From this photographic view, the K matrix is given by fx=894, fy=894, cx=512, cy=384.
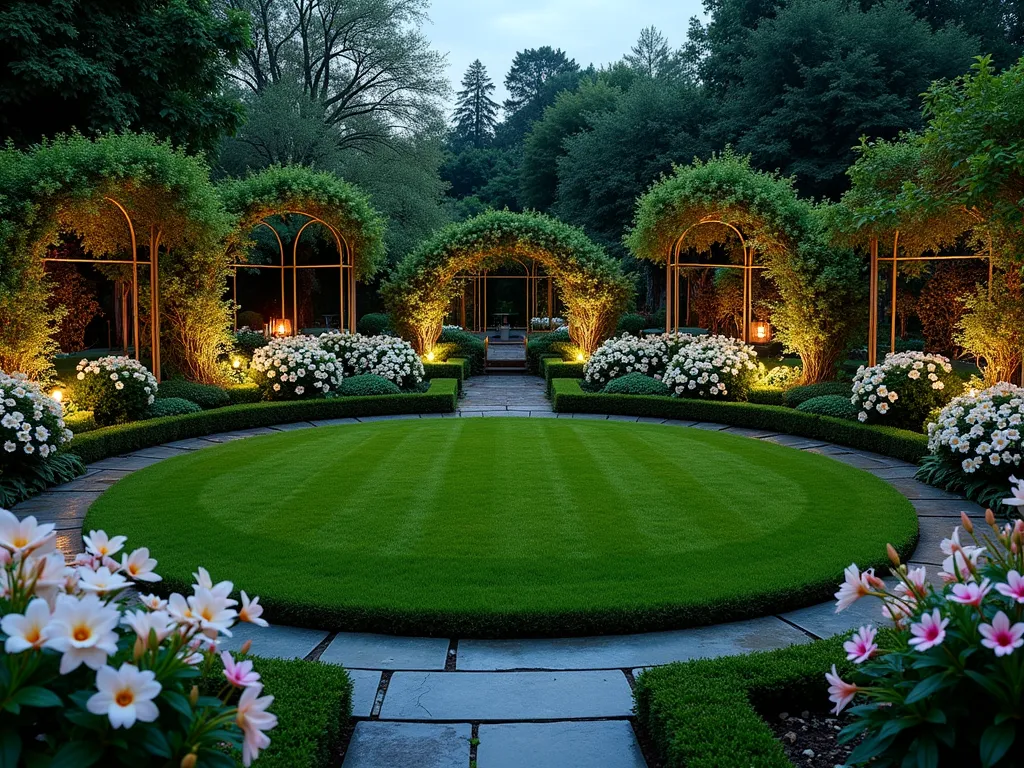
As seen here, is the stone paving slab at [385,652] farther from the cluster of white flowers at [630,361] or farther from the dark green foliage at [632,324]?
the dark green foliage at [632,324]

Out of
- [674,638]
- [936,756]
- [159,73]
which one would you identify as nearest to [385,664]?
[674,638]

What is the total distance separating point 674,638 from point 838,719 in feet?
3.30

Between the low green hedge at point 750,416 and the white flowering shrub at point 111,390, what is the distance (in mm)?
5652

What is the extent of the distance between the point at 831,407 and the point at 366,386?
644 centimetres

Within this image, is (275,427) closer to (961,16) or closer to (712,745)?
A: (712,745)

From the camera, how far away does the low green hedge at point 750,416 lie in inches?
356

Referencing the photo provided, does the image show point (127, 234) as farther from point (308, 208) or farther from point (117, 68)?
point (117, 68)

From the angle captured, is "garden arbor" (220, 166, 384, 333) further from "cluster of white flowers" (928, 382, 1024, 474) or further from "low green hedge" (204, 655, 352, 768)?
"low green hedge" (204, 655, 352, 768)

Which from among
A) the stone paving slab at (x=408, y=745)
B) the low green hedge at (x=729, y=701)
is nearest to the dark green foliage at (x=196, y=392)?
the stone paving slab at (x=408, y=745)

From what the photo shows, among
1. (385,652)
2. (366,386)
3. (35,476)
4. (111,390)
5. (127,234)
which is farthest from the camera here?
(366,386)

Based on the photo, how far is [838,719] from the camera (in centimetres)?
344

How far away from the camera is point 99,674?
163 cm

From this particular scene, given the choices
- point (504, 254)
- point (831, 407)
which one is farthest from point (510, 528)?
point (504, 254)

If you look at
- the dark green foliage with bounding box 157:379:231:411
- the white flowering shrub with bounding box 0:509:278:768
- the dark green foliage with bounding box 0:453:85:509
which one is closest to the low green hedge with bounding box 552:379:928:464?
the dark green foliage with bounding box 157:379:231:411
